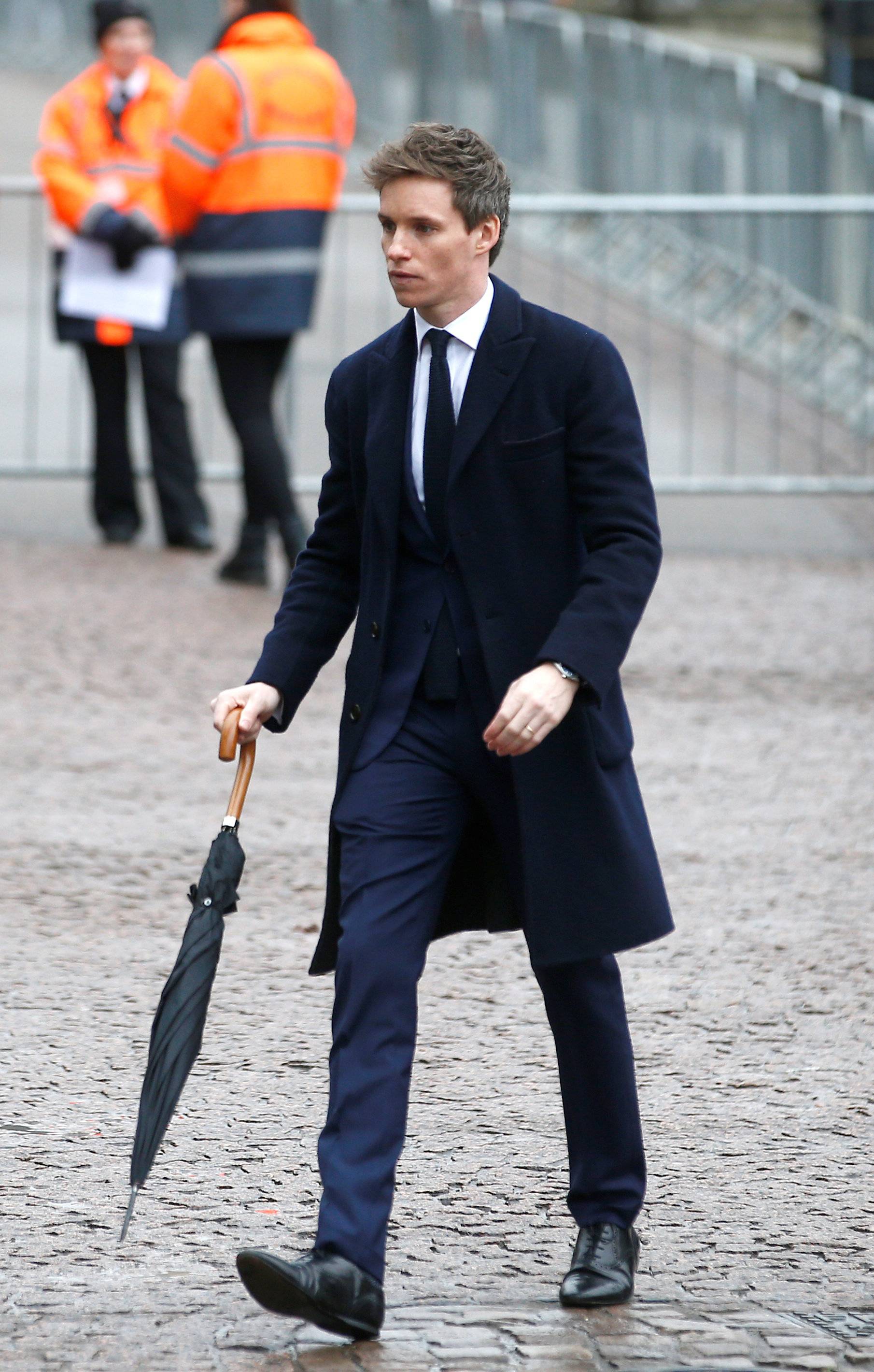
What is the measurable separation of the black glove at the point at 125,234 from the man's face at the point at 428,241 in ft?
20.3

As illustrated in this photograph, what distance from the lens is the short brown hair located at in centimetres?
336

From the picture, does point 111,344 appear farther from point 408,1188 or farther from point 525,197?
point 408,1188

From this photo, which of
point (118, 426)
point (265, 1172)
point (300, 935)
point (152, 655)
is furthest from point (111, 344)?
point (265, 1172)

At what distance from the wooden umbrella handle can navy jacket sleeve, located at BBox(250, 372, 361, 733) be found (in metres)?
0.08

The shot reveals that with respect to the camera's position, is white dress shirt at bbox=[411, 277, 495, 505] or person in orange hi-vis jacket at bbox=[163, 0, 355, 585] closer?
white dress shirt at bbox=[411, 277, 495, 505]

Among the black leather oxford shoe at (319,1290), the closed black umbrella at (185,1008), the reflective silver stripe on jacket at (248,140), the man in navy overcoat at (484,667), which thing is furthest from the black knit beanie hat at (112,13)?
the black leather oxford shoe at (319,1290)

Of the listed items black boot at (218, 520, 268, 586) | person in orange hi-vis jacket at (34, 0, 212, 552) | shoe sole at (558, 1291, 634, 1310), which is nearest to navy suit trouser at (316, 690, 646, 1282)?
shoe sole at (558, 1291, 634, 1310)

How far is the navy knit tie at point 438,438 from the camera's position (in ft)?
11.4

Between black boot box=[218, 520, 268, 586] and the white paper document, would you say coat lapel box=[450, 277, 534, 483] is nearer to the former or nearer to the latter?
black boot box=[218, 520, 268, 586]

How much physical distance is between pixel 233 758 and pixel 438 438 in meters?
0.57

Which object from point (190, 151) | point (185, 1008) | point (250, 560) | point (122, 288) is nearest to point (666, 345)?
point (122, 288)

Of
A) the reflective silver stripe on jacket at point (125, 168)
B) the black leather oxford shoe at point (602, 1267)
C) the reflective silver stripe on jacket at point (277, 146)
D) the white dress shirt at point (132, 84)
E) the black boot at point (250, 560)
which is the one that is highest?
the white dress shirt at point (132, 84)

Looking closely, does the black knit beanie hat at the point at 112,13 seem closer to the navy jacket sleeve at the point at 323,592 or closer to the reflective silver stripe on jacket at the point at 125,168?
the reflective silver stripe on jacket at the point at 125,168

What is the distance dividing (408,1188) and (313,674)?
0.89m
